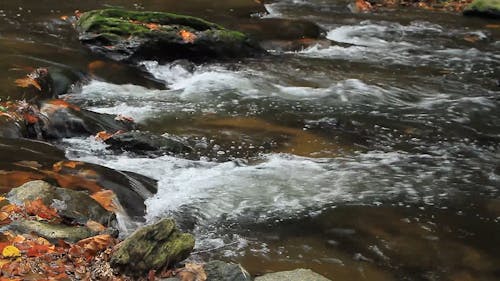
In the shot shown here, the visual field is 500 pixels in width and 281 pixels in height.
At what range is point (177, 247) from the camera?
15.0ft

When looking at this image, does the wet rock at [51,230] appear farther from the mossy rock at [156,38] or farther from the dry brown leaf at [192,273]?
the mossy rock at [156,38]

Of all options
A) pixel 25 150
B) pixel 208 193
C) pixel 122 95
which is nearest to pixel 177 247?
pixel 208 193

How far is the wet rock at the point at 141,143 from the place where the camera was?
310 inches

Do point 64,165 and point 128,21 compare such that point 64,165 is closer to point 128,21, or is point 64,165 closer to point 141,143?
point 141,143

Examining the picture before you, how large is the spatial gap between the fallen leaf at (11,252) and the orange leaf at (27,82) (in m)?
5.52

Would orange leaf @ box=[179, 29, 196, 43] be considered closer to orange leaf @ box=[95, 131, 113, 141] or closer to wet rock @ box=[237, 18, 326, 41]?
wet rock @ box=[237, 18, 326, 41]

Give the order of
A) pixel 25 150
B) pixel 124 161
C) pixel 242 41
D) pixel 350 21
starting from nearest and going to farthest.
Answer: pixel 25 150
pixel 124 161
pixel 242 41
pixel 350 21

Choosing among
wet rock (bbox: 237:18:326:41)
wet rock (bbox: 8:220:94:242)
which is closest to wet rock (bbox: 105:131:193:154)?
wet rock (bbox: 8:220:94:242)

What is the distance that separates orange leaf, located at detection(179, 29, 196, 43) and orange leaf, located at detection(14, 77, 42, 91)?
4.51m

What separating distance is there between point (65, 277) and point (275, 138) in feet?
16.4

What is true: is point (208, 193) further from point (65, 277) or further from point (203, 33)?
point (203, 33)

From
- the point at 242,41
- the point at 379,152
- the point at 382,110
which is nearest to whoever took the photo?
the point at 379,152

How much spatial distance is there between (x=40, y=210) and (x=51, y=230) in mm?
399

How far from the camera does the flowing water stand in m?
5.90
